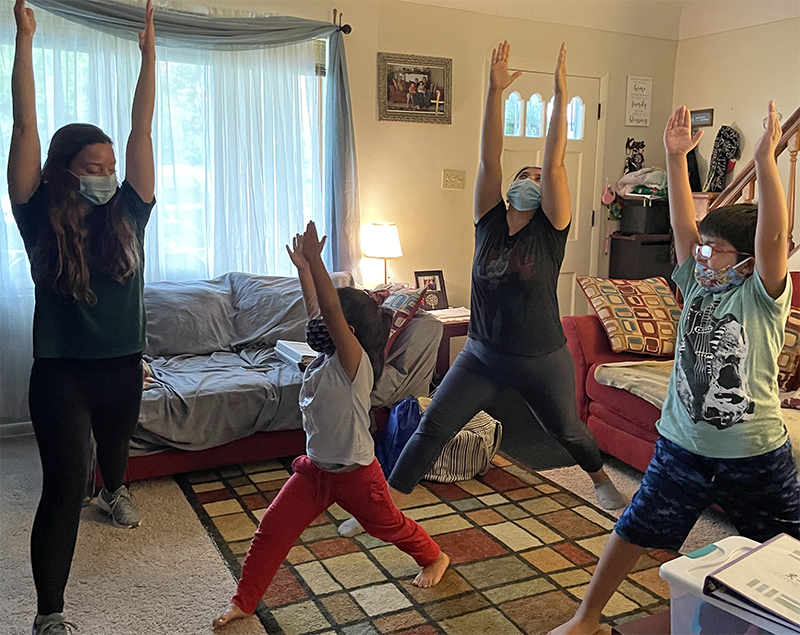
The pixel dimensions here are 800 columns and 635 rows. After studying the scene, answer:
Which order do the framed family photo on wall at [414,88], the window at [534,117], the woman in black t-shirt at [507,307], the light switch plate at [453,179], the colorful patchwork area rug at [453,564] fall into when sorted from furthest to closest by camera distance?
1. the window at [534,117]
2. the light switch plate at [453,179]
3. the framed family photo on wall at [414,88]
4. the woman in black t-shirt at [507,307]
5. the colorful patchwork area rug at [453,564]

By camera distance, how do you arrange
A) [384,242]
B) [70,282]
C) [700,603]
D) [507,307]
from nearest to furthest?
[700,603] → [70,282] → [507,307] → [384,242]

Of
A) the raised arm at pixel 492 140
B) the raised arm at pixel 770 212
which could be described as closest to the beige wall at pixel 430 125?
the raised arm at pixel 492 140

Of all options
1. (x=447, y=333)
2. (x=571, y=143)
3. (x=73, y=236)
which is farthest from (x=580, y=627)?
(x=571, y=143)

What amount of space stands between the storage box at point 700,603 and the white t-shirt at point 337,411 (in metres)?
0.90

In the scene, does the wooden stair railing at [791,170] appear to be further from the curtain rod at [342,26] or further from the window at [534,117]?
the curtain rod at [342,26]

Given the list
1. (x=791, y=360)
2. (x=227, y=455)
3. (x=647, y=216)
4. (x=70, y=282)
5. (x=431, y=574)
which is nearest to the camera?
(x=70, y=282)

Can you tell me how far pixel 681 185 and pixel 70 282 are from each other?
154 centimetres

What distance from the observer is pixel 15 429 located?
381cm

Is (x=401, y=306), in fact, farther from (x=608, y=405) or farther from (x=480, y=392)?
(x=480, y=392)

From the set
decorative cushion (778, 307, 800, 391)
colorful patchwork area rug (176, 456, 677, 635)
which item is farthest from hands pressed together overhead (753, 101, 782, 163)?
decorative cushion (778, 307, 800, 391)

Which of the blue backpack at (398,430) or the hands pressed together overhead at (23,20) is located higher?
the hands pressed together overhead at (23,20)

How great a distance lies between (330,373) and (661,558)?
4.44 feet

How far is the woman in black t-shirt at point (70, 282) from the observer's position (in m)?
1.90

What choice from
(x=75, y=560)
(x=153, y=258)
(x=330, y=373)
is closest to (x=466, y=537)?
(x=330, y=373)
